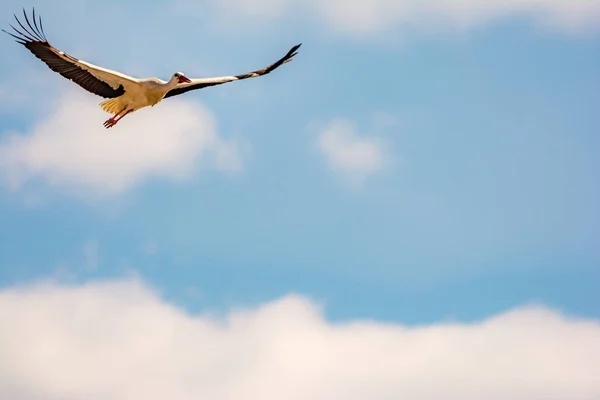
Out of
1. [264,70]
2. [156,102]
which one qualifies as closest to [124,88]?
[156,102]

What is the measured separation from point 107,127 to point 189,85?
8.66 feet

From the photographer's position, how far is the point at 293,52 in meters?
40.9

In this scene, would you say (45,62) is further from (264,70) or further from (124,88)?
(264,70)

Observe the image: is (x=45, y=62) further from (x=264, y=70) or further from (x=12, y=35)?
(x=264, y=70)

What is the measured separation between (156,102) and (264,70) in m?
2.85

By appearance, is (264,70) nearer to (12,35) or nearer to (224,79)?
(224,79)

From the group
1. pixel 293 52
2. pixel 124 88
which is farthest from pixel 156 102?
pixel 293 52

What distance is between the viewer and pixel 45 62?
4134 cm

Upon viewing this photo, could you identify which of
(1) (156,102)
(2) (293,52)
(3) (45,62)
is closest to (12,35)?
(3) (45,62)

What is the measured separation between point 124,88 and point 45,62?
209 centimetres

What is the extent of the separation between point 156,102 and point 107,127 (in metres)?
1.43

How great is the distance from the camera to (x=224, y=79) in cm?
4294

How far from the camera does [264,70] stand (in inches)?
1662

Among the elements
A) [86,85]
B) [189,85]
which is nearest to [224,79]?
[189,85]
